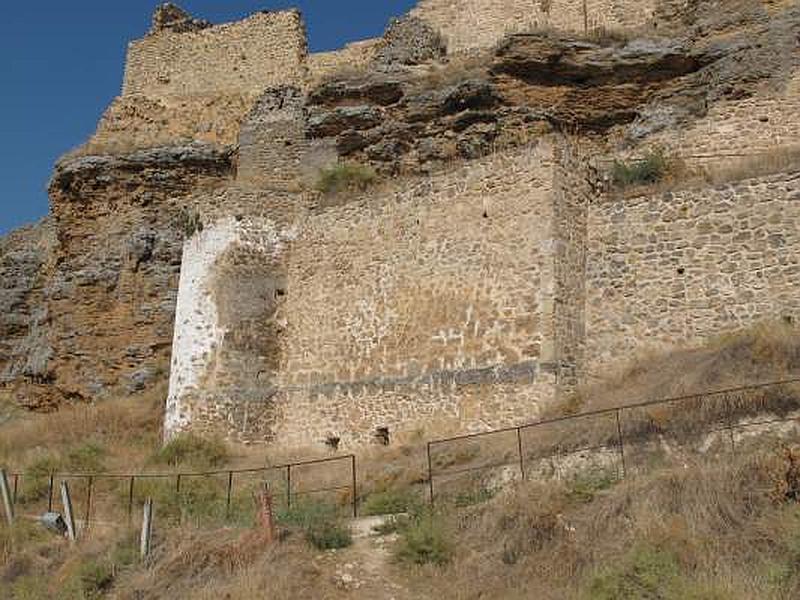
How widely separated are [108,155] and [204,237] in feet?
22.2

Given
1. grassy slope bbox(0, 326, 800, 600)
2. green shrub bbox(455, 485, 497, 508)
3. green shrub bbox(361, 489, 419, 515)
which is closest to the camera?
grassy slope bbox(0, 326, 800, 600)

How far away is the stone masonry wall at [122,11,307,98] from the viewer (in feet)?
91.1

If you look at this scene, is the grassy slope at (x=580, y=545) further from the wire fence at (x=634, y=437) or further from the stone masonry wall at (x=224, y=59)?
the stone masonry wall at (x=224, y=59)

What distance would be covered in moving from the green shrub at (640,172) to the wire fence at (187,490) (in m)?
6.71

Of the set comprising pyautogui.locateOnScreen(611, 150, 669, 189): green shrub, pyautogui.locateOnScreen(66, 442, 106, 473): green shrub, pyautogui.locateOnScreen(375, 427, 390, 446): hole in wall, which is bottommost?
pyautogui.locateOnScreen(66, 442, 106, 473): green shrub

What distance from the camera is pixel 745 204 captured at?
48.3ft

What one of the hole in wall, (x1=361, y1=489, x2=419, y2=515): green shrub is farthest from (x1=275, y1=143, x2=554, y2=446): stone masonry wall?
(x1=361, y1=489, x2=419, y2=515): green shrub

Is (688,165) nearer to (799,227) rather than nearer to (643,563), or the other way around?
(799,227)

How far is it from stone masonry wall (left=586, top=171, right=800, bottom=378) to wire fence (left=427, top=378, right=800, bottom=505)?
2.72 metres

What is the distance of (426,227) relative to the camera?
55.1ft

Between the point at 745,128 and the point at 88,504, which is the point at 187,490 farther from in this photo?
the point at 745,128

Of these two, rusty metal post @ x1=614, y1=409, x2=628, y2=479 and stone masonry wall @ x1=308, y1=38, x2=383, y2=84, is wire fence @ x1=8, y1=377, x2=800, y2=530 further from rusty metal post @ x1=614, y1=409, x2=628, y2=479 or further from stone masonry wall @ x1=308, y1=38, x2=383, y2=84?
stone masonry wall @ x1=308, y1=38, x2=383, y2=84

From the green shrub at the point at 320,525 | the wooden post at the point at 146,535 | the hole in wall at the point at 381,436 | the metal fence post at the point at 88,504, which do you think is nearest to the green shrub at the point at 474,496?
the green shrub at the point at 320,525

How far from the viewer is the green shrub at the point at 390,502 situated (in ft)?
41.5
